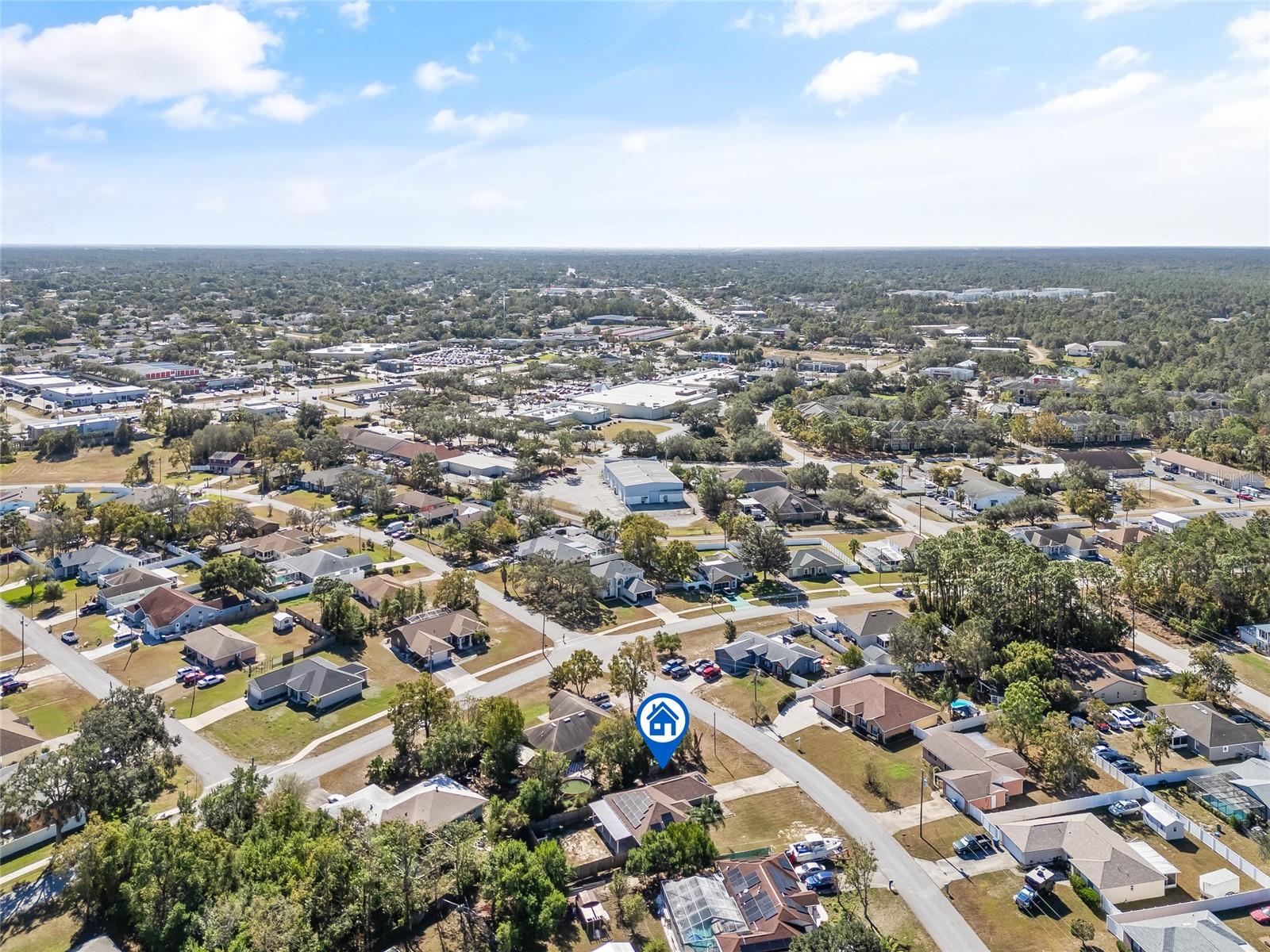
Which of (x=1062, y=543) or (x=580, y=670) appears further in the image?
(x=1062, y=543)

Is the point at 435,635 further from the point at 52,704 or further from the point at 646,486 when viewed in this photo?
the point at 646,486

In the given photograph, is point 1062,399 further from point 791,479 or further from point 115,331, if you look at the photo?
point 115,331

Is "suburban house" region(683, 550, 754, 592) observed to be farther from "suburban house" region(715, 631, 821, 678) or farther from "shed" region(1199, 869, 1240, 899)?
"shed" region(1199, 869, 1240, 899)

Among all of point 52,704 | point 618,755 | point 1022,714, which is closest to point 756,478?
point 1022,714

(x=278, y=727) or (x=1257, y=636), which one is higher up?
(x=1257, y=636)

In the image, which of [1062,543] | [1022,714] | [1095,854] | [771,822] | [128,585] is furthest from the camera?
[1062,543]

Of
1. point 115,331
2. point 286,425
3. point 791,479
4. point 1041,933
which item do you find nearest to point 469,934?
point 1041,933
